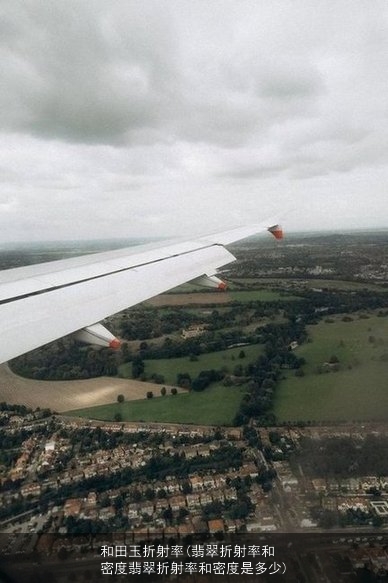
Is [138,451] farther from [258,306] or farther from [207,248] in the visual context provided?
[258,306]

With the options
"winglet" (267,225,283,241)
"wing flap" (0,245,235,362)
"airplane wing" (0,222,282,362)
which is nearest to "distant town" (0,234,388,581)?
"airplane wing" (0,222,282,362)

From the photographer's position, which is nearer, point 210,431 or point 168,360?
point 210,431

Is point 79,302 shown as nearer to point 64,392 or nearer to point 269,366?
point 64,392

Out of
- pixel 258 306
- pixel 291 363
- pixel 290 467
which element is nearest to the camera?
pixel 290 467

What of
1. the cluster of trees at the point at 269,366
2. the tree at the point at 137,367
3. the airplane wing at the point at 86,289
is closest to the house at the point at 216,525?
the cluster of trees at the point at 269,366

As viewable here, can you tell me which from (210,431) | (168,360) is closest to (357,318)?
(168,360)

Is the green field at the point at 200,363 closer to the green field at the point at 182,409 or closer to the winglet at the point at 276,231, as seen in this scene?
the green field at the point at 182,409
